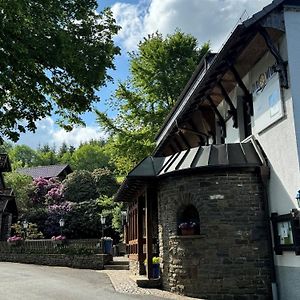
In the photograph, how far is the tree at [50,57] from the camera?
7.68 metres

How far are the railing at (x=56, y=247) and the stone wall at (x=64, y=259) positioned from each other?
0.24 m

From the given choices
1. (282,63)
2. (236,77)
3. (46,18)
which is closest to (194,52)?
(236,77)

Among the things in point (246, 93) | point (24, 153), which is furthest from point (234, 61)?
point (24, 153)

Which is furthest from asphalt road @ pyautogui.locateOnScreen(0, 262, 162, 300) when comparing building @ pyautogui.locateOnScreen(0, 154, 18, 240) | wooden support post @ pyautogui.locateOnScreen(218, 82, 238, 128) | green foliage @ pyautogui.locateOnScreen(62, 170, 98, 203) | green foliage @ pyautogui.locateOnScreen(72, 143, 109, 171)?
green foliage @ pyautogui.locateOnScreen(72, 143, 109, 171)

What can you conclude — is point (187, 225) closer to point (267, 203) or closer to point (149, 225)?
point (267, 203)

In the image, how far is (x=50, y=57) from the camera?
26.5 feet

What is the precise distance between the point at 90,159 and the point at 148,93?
58407 millimetres

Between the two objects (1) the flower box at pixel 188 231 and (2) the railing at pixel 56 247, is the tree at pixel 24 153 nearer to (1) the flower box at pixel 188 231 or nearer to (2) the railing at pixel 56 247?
(2) the railing at pixel 56 247

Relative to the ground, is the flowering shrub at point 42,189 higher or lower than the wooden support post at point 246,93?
higher

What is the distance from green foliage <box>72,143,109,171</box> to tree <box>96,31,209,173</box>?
52.6 metres

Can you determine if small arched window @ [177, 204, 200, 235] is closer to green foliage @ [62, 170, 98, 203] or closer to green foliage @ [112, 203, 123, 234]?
green foliage @ [112, 203, 123, 234]

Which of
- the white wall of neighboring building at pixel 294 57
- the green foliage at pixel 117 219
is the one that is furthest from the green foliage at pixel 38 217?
the white wall of neighboring building at pixel 294 57

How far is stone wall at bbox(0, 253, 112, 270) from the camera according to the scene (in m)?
20.7

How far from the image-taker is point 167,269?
469 inches
